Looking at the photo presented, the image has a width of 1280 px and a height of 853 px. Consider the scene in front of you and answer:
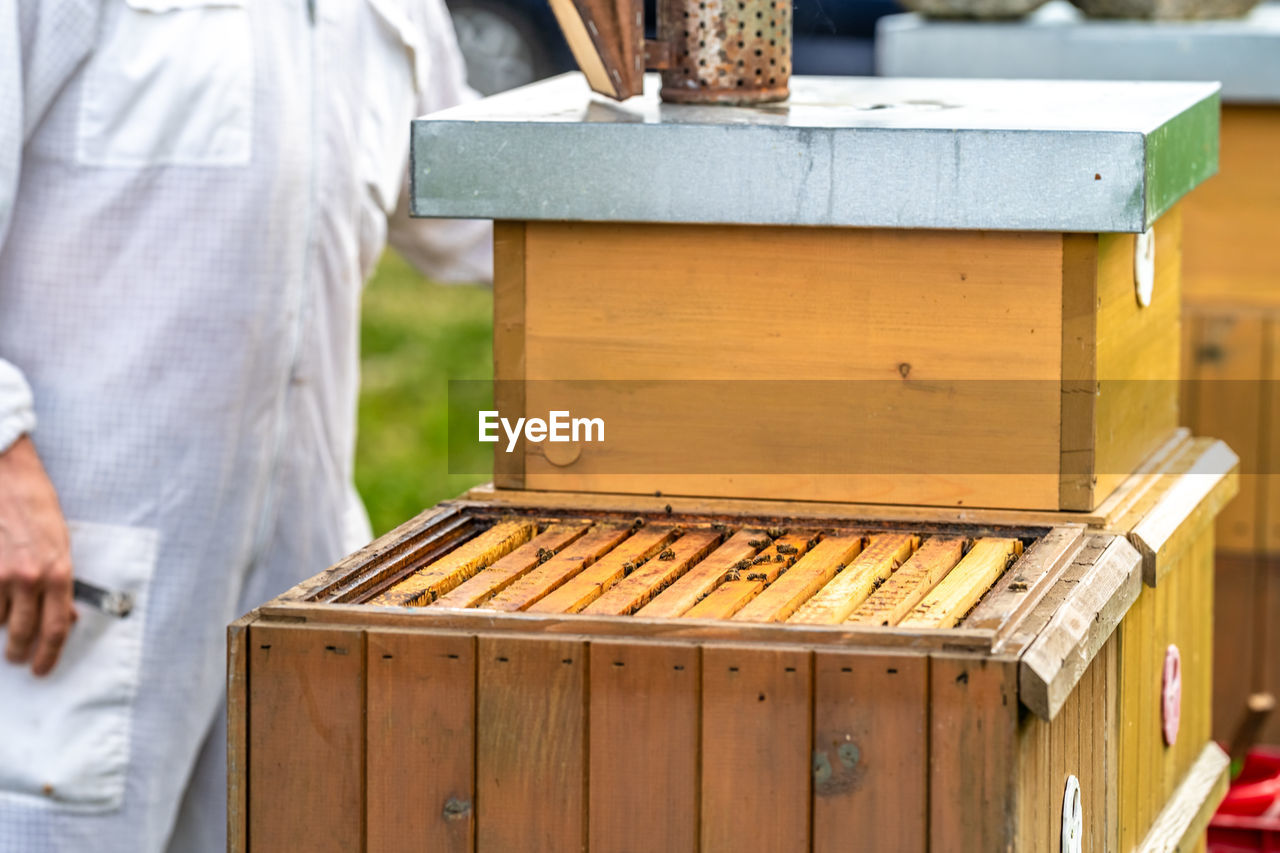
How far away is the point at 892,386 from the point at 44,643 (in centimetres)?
103

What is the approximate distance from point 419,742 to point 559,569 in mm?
258

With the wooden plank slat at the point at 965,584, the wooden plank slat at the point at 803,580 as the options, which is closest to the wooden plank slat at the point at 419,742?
the wooden plank slat at the point at 803,580

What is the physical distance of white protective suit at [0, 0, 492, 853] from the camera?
2.19 meters

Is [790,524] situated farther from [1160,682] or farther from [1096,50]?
[1096,50]

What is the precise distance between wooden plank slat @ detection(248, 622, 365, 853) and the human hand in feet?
2.24

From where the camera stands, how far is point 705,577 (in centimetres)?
166

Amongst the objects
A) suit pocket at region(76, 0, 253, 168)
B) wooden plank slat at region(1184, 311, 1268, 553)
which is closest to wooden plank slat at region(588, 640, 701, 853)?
suit pocket at region(76, 0, 253, 168)

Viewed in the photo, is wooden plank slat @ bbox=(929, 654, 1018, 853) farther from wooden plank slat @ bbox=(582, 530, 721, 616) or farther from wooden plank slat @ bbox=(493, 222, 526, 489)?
wooden plank slat @ bbox=(493, 222, 526, 489)

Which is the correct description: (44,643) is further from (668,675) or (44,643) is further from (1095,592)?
(1095,592)

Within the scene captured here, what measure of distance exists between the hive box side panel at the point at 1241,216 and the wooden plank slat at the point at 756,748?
2047mm

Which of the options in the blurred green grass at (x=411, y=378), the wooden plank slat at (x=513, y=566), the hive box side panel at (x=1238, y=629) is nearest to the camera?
the wooden plank slat at (x=513, y=566)

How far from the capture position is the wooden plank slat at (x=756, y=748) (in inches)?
55.7

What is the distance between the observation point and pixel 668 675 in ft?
4.70

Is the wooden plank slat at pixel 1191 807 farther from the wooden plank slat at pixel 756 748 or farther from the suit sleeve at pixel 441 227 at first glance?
the suit sleeve at pixel 441 227
